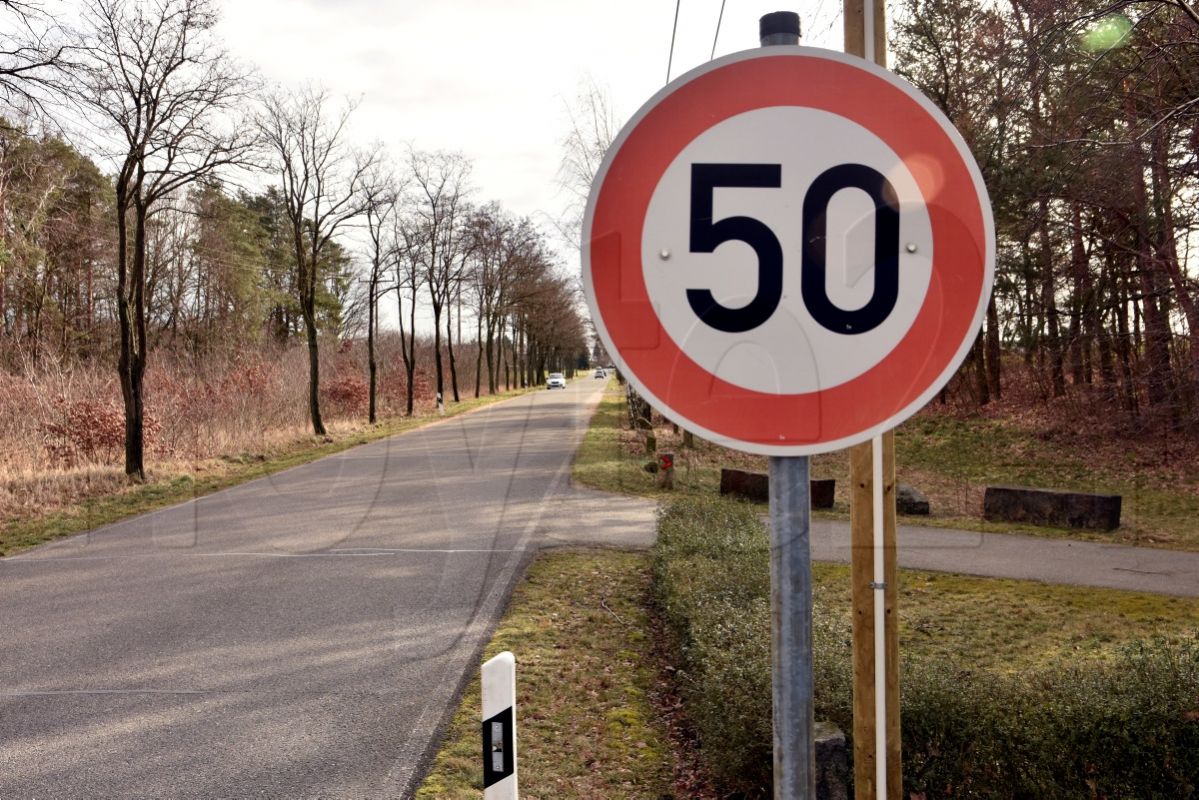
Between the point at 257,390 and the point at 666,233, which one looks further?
the point at 257,390

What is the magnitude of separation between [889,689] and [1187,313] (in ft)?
46.9

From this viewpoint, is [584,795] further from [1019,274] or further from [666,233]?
[1019,274]

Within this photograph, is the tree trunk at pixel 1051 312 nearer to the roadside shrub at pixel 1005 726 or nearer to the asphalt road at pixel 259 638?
the asphalt road at pixel 259 638

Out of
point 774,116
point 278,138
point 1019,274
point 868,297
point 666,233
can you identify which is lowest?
point 868,297

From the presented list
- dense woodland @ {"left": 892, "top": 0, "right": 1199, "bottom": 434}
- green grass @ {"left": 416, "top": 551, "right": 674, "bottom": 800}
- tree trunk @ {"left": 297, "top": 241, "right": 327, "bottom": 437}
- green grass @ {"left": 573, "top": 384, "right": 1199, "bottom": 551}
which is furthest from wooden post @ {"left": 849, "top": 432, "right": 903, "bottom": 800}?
tree trunk @ {"left": 297, "top": 241, "right": 327, "bottom": 437}

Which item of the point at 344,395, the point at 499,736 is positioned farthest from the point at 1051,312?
the point at 344,395

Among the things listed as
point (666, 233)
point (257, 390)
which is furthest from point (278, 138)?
point (666, 233)

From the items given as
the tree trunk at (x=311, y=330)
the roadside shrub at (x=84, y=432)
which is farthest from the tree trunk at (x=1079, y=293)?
the tree trunk at (x=311, y=330)

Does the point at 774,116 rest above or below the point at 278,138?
below

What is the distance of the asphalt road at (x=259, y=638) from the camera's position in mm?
4227

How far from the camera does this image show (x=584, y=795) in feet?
12.8

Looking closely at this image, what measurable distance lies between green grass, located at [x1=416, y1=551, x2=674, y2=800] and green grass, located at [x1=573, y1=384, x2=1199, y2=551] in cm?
598

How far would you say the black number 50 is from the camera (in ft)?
4.08

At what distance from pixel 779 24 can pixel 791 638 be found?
991mm
